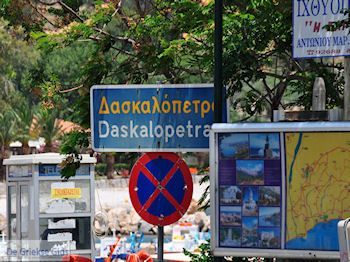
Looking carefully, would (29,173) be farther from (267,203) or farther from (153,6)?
(267,203)

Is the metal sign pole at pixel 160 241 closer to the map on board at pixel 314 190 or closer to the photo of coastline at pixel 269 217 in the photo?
the photo of coastline at pixel 269 217

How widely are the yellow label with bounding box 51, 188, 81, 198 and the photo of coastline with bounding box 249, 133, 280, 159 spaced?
28.3 ft

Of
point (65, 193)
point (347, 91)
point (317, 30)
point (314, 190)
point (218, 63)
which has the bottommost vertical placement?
point (65, 193)

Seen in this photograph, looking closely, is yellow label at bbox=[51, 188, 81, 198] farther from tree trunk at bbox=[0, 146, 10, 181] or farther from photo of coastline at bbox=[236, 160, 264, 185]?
tree trunk at bbox=[0, 146, 10, 181]

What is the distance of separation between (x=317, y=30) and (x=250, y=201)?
1749 mm

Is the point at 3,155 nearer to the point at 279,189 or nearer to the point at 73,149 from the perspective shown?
the point at 73,149

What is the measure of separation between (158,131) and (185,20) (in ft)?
11.2

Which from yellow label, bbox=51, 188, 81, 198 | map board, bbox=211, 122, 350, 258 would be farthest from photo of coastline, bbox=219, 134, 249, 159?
yellow label, bbox=51, 188, 81, 198

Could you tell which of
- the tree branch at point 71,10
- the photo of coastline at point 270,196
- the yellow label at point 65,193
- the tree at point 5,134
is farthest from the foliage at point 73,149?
the tree at point 5,134

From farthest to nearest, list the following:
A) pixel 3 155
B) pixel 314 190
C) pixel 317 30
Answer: pixel 3 155, pixel 317 30, pixel 314 190

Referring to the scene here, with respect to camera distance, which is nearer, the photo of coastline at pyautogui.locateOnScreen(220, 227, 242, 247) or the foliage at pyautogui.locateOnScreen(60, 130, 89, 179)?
the photo of coastline at pyautogui.locateOnScreen(220, 227, 242, 247)

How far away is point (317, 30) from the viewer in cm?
970

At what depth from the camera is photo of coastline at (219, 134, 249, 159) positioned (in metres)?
9.19

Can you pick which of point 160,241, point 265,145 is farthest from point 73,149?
point 265,145
